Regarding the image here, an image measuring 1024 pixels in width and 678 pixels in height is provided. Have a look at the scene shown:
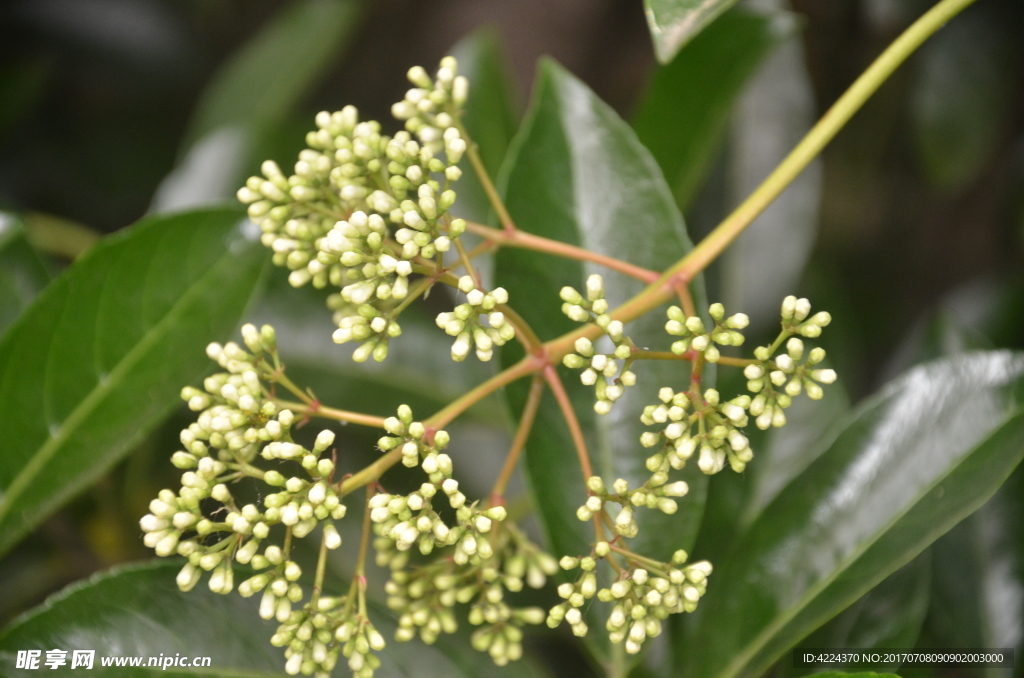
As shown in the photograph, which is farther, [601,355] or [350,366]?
[350,366]

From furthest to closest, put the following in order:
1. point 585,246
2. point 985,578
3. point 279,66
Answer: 1. point 279,66
2. point 985,578
3. point 585,246

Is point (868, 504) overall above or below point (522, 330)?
below

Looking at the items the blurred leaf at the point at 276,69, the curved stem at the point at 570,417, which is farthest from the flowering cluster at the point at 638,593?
the blurred leaf at the point at 276,69

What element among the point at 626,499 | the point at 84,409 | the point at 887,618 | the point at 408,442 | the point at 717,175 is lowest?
the point at 887,618

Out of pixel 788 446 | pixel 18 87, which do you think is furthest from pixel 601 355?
pixel 18 87

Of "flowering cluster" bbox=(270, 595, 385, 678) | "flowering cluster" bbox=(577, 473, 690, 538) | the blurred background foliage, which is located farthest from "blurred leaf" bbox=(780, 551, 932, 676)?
"flowering cluster" bbox=(270, 595, 385, 678)

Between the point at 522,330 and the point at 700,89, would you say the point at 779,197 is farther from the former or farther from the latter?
the point at 522,330

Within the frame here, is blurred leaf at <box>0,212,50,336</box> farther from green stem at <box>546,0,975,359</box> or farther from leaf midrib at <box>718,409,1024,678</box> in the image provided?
leaf midrib at <box>718,409,1024,678</box>
